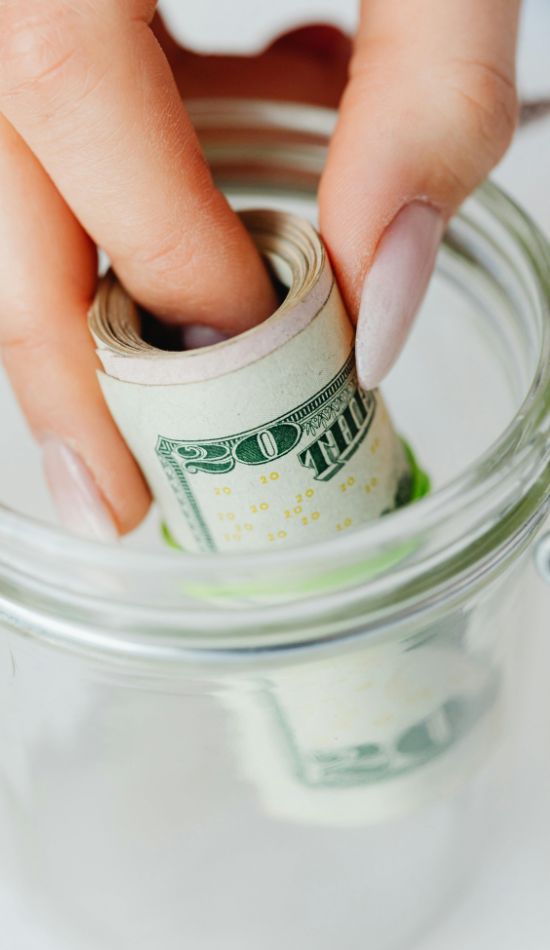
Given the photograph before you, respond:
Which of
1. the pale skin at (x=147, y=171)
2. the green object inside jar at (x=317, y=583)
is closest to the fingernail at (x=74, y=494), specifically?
the pale skin at (x=147, y=171)

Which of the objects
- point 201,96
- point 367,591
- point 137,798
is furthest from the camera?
point 201,96

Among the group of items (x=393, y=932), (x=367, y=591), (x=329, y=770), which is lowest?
(x=393, y=932)

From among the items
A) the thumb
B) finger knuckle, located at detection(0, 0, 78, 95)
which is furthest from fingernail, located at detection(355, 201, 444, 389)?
finger knuckle, located at detection(0, 0, 78, 95)

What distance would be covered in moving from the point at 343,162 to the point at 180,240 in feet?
0.22

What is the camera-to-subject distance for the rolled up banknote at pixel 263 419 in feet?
1.09

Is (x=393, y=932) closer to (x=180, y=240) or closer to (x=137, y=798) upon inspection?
(x=137, y=798)

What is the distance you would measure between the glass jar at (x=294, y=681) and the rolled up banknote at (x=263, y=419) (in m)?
0.04

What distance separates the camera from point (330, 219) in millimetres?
383

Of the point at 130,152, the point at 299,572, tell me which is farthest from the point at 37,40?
the point at 299,572

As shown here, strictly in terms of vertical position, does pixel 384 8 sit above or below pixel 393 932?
above

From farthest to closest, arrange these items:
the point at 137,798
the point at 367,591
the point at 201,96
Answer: the point at 201,96 → the point at 137,798 → the point at 367,591

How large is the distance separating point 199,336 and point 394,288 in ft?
0.24

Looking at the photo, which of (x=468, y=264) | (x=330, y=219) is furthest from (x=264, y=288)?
(x=468, y=264)

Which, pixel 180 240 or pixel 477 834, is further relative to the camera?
pixel 477 834
